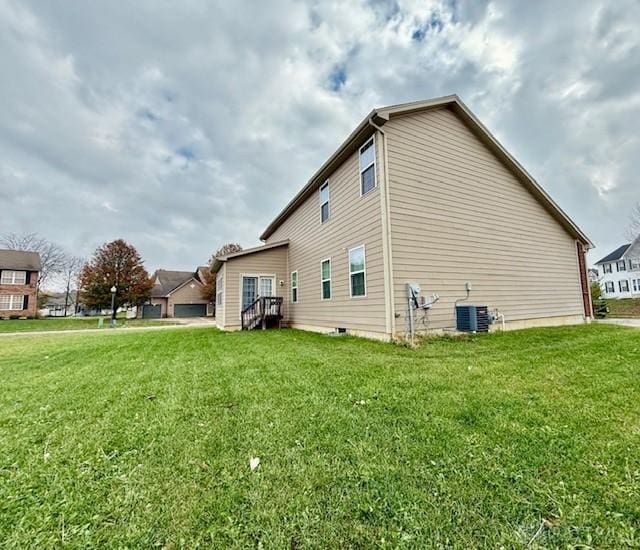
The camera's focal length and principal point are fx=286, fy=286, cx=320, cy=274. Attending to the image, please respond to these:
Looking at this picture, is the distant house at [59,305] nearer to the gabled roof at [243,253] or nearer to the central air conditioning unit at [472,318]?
the gabled roof at [243,253]

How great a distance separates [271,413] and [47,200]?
29.7m

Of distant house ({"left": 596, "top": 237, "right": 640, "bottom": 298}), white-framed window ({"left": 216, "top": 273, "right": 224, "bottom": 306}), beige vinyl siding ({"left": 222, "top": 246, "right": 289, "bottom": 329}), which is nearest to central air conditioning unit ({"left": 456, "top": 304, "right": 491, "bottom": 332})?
beige vinyl siding ({"left": 222, "top": 246, "right": 289, "bottom": 329})

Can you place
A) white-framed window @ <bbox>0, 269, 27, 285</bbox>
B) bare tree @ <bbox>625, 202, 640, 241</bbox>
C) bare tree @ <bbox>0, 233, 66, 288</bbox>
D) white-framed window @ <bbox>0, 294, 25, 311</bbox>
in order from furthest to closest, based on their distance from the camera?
1. bare tree @ <bbox>0, 233, 66, 288</bbox>
2. white-framed window @ <bbox>0, 269, 27, 285</bbox>
3. white-framed window @ <bbox>0, 294, 25, 311</bbox>
4. bare tree @ <bbox>625, 202, 640, 241</bbox>

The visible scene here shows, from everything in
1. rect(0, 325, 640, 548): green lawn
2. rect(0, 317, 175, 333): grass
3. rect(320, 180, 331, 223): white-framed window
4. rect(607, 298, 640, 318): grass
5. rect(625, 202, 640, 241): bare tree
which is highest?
rect(625, 202, 640, 241): bare tree

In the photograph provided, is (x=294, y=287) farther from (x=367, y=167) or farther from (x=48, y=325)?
(x=48, y=325)

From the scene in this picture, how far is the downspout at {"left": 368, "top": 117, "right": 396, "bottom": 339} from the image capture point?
7.05 m

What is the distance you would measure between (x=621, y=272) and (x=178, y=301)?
178 feet

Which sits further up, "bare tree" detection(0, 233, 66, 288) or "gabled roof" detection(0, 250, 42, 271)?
"bare tree" detection(0, 233, 66, 288)

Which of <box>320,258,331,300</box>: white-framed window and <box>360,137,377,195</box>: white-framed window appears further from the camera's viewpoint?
<box>320,258,331,300</box>: white-framed window

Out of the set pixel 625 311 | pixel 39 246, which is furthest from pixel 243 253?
pixel 39 246

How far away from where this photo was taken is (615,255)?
118 feet

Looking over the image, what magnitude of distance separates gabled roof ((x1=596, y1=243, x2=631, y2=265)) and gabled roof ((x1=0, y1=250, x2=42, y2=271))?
65404 millimetres

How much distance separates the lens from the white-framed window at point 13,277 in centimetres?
2678

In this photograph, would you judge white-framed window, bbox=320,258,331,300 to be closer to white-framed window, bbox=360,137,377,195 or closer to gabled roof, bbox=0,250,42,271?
white-framed window, bbox=360,137,377,195
